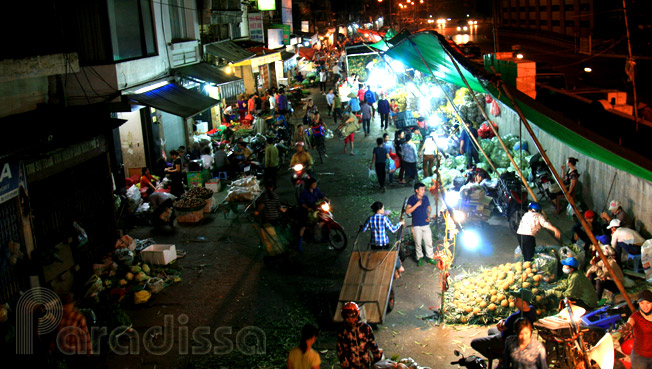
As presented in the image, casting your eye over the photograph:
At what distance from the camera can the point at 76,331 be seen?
7895 mm

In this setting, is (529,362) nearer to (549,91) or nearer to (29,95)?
(29,95)

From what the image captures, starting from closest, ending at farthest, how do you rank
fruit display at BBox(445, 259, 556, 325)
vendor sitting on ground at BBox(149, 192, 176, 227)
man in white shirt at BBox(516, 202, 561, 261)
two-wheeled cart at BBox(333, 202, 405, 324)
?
two-wheeled cart at BBox(333, 202, 405, 324) → fruit display at BBox(445, 259, 556, 325) → man in white shirt at BBox(516, 202, 561, 261) → vendor sitting on ground at BBox(149, 192, 176, 227)

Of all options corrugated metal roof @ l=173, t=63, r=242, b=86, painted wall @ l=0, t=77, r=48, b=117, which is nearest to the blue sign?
painted wall @ l=0, t=77, r=48, b=117

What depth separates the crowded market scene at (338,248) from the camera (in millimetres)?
6879

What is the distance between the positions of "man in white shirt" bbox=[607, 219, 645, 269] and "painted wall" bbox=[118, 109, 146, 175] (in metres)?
13.9

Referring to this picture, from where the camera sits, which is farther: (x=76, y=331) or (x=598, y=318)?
(x=76, y=331)

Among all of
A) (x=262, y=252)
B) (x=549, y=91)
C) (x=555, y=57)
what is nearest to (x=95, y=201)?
(x=262, y=252)

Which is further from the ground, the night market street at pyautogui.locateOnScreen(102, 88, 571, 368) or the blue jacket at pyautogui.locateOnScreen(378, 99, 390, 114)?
the blue jacket at pyautogui.locateOnScreen(378, 99, 390, 114)

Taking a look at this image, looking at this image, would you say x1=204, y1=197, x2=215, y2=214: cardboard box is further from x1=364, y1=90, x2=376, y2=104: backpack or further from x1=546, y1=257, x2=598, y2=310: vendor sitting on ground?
x1=364, y1=90, x2=376, y2=104: backpack

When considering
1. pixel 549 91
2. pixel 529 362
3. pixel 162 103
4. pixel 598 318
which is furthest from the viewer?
pixel 549 91

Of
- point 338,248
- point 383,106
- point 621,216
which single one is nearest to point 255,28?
point 383,106

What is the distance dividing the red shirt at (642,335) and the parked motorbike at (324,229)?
6.64 metres

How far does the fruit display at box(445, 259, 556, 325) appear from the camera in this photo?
342 inches

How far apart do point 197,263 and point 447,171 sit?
802 cm
